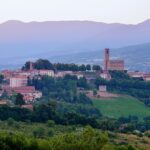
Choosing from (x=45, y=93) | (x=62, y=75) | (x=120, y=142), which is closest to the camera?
(x=120, y=142)

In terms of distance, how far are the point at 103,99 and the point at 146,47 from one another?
139 metres

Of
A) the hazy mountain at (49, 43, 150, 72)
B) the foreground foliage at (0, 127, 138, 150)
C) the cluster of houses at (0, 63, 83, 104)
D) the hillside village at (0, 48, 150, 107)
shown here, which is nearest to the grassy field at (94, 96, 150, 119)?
the hillside village at (0, 48, 150, 107)

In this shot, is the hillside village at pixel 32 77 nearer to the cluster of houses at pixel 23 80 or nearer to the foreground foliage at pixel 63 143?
the cluster of houses at pixel 23 80

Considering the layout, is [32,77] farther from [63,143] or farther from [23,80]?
[63,143]

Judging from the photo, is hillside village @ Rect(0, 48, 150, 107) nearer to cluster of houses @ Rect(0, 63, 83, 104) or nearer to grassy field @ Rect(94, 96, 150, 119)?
cluster of houses @ Rect(0, 63, 83, 104)

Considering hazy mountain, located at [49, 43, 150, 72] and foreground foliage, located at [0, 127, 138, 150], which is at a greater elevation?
hazy mountain, located at [49, 43, 150, 72]

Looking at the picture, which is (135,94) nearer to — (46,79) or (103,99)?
(103,99)

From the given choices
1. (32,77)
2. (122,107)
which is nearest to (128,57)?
(32,77)

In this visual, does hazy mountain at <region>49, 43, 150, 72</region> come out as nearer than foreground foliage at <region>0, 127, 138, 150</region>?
No

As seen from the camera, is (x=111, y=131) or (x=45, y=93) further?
(x=45, y=93)

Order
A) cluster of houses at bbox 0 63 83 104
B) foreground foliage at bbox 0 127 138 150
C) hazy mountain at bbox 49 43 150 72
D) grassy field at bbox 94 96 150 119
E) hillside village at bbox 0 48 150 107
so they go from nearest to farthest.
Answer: foreground foliage at bbox 0 127 138 150 < grassy field at bbox 94 96 150 119 < cluster of houses at bbox 0 63 83 104 < hillside village at bbox 0 48 150 107 < hazy mountain at bbox 49 43 150 72

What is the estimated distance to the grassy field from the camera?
56844 millimetres

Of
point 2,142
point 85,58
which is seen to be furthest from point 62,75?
point 85,58

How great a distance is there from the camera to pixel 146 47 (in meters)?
198
